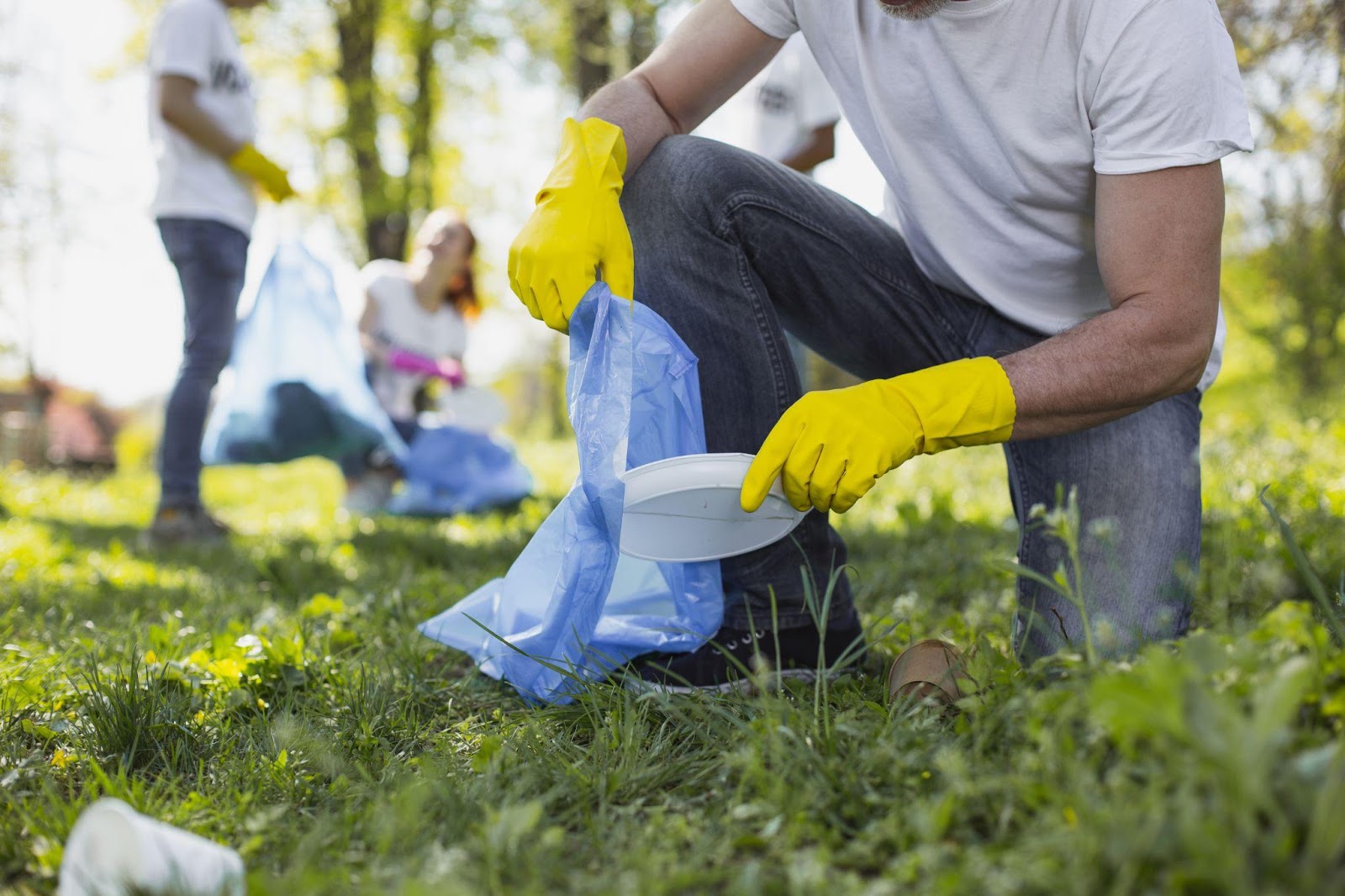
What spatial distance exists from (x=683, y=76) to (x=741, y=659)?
3.48 feet

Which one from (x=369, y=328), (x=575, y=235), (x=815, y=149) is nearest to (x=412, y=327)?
(x=369, y=328)

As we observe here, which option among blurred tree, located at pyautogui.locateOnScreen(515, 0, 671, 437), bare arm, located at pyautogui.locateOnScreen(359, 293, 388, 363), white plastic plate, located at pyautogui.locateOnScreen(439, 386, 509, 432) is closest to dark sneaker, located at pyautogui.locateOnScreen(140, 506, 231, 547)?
white plastic plate, located at pyautogui.locateOnScreen(439, 386, 509, 432)

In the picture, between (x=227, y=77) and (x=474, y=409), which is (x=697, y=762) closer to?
(x=227, y=77)

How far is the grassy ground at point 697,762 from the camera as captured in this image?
770 millimetres

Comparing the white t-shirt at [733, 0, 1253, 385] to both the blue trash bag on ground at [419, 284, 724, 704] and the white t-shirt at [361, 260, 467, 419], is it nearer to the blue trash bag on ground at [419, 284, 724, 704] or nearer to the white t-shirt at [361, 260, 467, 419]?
the blue trash bag on ground at [419, 284, 724, 704]

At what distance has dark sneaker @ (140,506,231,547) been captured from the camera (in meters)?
3.27

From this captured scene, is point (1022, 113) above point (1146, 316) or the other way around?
above

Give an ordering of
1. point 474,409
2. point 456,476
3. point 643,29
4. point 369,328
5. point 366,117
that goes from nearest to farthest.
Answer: point 456,476, point 474,409, point 369,328, point 643,29, point 366,117

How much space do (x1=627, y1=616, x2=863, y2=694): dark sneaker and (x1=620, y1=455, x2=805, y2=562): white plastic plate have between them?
0.14 meters

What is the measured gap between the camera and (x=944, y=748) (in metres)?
1.01

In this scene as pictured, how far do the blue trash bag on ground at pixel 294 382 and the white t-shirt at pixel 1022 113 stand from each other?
2.55m

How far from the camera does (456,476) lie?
14.4 feet

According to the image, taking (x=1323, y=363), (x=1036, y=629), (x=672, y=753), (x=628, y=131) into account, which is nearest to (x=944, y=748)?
(x=672, y=753)

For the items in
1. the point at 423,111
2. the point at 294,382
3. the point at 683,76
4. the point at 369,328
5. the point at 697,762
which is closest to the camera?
the point at 697,762
